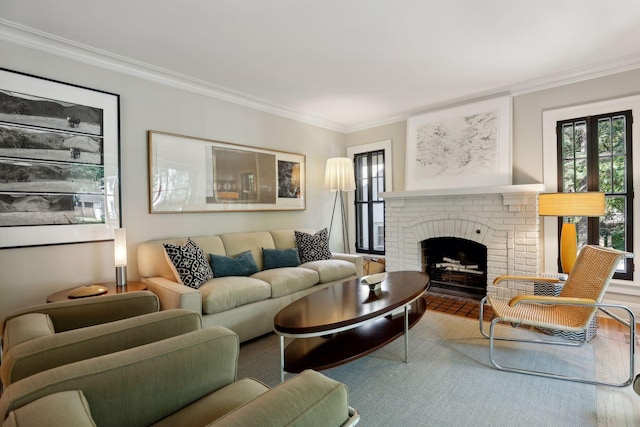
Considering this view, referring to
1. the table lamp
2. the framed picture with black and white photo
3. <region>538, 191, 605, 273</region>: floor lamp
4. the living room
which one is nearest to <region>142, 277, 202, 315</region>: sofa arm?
the table lamp

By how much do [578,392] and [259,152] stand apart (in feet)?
12.4

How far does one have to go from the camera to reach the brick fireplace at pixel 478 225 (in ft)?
11.8

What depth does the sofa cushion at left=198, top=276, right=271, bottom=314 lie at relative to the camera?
2615 millimetres

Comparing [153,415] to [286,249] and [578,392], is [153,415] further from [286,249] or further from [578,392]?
[286,249]

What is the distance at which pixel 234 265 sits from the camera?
3.29 metres

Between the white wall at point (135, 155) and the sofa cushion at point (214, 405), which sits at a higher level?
the white wall at point (135, 155)

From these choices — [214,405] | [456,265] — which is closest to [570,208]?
[456,265]

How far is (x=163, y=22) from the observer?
7.97 ft

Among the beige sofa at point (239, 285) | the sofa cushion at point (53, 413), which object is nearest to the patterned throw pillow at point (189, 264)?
the beige sofa at point (239, 285)

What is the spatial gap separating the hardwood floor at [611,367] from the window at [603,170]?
741mm

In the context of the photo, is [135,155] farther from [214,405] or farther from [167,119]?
[214,405]

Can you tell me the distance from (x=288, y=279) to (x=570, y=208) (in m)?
2.76

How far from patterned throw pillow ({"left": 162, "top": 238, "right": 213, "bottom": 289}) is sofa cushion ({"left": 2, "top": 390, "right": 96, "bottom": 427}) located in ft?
6.52

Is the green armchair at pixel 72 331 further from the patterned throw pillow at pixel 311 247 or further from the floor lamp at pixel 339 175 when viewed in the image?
the floor lamp at pixel 339 175
